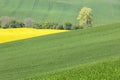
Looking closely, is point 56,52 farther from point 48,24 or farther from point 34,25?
point 34,25

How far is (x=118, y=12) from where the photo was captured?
3821 inches

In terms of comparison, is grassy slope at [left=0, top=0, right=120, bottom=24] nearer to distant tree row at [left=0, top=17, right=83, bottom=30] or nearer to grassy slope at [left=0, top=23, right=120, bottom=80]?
distant tree row at [left=0, top=17, right=83, bottom=30]

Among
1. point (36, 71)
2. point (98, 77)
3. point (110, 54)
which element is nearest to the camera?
point (98, 77)

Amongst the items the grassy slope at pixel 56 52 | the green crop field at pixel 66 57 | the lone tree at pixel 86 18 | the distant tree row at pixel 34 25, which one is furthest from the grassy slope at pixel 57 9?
the grassy slope at pixel 56 52

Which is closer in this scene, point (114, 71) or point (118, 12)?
point (114, 71)

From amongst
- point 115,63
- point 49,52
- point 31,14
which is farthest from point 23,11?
point 115,63

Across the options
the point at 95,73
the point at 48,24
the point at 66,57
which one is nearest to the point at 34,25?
Answer: the point at 48,24

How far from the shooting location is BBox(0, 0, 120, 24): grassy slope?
95438 millimetres

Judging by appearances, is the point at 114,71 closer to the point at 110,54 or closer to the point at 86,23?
the point at 110,54

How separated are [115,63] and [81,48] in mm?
8767

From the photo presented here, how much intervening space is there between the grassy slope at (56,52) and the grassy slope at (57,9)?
203 feet

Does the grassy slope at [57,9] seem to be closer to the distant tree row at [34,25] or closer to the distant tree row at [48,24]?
the distant tree row at [48,24]

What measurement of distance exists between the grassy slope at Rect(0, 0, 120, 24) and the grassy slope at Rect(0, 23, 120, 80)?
61863mm

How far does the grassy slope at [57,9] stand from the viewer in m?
95.4
